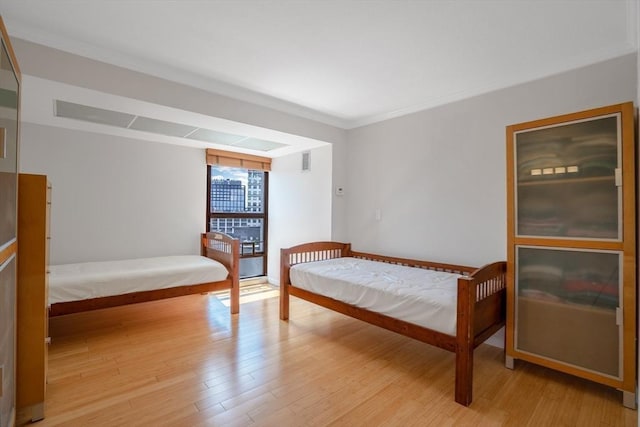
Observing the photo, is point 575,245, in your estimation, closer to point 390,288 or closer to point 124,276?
point 390,288

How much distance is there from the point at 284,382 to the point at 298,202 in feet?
8.91

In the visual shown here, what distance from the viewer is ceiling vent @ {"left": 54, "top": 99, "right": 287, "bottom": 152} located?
113 inches

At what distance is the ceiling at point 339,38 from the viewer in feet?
5.84

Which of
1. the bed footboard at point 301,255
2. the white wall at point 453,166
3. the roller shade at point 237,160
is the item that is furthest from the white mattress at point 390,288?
the roller shade at point 237,160

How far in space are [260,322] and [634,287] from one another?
2929 mm

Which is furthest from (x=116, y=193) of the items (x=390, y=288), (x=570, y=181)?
(x=570, y=181)

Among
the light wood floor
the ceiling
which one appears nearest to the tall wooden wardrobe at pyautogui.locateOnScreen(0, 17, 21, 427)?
the light wood floor

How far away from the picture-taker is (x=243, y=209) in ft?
16.0

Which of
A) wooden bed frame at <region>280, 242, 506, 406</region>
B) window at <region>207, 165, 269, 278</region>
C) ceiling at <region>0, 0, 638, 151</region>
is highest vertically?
ceiling at <region>0, 0, 638, 151</region>

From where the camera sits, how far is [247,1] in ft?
5.68

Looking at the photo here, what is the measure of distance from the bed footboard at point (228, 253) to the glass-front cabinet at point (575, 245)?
2.63 meters

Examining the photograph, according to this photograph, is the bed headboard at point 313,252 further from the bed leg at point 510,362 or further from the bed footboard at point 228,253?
the bed leg at point 510,362

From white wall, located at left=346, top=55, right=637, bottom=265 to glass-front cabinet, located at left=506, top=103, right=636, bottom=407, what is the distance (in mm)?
416

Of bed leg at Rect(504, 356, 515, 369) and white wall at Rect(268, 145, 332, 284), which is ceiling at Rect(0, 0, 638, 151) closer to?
white wall at Rect(268, 145, 332, 284)
